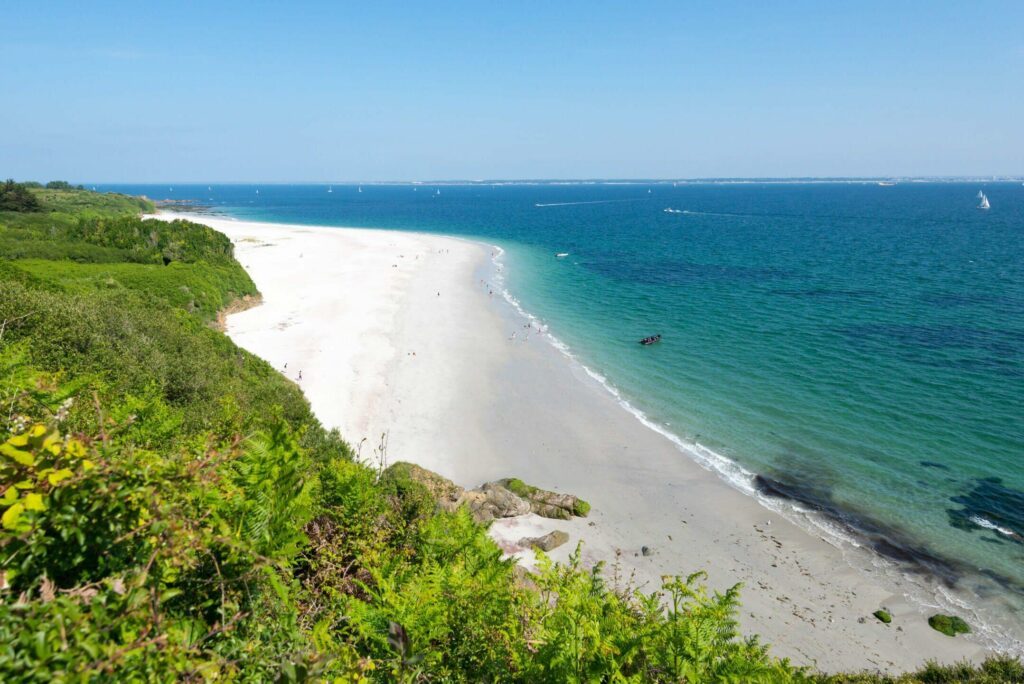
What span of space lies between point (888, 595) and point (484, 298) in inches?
1818

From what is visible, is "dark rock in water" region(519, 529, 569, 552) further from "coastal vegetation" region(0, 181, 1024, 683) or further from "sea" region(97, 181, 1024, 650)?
"sea" region(97, 181, 1024, 650)

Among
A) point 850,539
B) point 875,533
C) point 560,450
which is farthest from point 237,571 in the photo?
point 875,533

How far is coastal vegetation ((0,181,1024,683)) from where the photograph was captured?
3877mm

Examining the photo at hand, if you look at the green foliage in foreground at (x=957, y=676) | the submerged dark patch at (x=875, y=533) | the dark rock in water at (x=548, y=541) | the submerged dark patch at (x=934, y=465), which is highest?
the green foliage in foreground at (x=957, y=676)

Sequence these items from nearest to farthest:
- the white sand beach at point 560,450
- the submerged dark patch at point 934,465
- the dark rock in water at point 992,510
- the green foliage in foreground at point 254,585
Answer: the green foliage in foreground at point 254,585 < the white sand beach at point 560,450 < the dark rock in water at point 992,510 < the submerged dark patch at point 934,465

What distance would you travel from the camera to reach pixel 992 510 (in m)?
23.6

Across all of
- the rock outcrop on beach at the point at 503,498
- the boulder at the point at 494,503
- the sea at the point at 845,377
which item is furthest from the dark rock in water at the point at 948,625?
the boulder at the point at 494,503

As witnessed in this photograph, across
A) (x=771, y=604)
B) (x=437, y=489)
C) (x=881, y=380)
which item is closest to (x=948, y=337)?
(x=881, y=380)

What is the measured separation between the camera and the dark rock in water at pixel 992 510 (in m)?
22.5

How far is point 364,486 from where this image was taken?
11.4 m

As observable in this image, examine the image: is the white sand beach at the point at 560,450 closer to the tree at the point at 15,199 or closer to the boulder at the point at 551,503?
the boulder at the point at 551,503

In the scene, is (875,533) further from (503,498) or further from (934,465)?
(503,498)

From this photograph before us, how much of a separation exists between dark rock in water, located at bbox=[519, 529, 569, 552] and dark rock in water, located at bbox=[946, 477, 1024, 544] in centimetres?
1676

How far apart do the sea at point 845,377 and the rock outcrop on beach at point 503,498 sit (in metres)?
8.75
